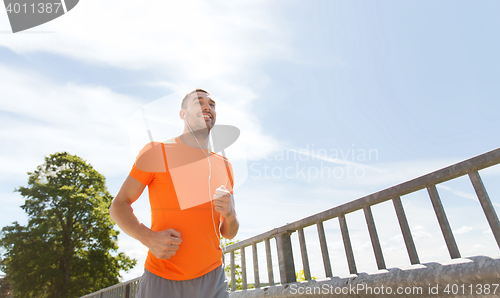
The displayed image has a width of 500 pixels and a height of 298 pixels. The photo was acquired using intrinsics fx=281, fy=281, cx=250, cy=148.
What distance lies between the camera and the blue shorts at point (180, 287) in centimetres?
121

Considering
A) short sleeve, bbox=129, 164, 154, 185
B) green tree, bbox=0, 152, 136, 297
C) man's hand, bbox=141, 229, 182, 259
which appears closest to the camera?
man's hand, bbox=141, 229, 182, 259

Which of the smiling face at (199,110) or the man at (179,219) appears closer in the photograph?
the man at (179,219)

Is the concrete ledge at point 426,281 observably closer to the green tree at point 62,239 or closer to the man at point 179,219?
the man at point 179,219

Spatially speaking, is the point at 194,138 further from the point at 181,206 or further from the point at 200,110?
the point at 181,206

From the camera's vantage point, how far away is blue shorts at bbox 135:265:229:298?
1.21m

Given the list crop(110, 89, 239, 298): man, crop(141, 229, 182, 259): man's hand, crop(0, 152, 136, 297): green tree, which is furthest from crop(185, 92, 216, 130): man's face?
crop(0, 152, 136, 297): green tree

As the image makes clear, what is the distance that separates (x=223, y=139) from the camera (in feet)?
6.23

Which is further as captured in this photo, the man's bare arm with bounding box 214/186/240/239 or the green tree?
the green tree

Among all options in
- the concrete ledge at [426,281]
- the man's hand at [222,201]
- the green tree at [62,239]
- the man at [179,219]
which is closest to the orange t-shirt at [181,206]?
the man at [179,219]

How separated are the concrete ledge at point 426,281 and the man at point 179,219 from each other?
A: 104 cm

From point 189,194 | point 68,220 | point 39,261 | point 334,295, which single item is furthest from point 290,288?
point 68,220

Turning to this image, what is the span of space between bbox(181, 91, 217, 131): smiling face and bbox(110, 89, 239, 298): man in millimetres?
142

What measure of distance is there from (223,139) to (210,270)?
0.86m

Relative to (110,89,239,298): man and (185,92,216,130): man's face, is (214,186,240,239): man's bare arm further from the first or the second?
(185,92,216,130): man's face
